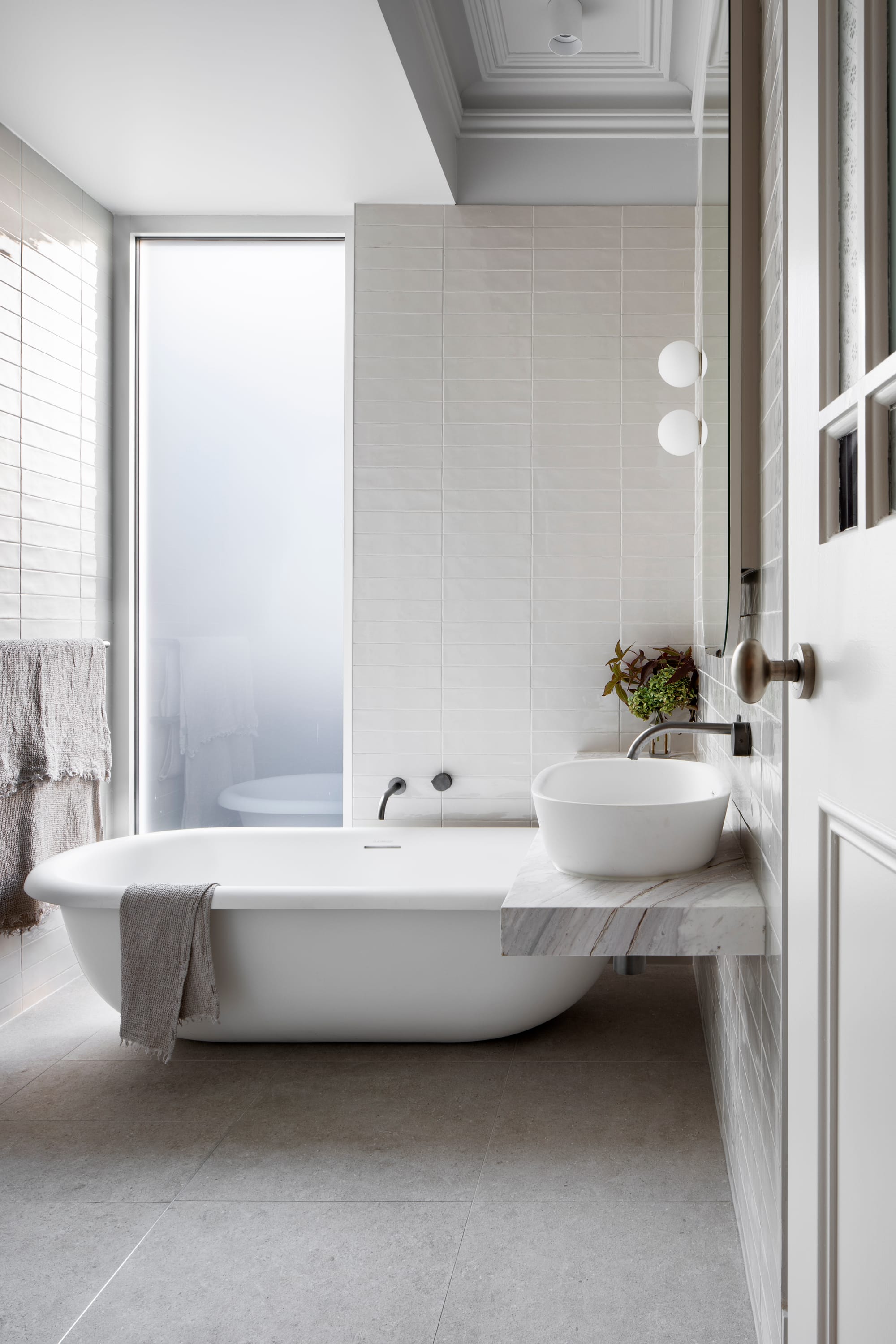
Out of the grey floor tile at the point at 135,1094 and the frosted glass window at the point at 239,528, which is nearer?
the grey floor tile at the point at 135,1094

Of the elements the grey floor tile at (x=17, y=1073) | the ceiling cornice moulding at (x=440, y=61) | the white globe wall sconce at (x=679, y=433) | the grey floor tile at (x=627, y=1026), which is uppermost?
the ceiling cornice moulding at (x=440, y=61)

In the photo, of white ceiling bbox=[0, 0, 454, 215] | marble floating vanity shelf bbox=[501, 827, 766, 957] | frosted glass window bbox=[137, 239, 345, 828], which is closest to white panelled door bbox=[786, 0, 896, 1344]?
marble floating vanity shelf bbox=[501, 827, 766, 957]

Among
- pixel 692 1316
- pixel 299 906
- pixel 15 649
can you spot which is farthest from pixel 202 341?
pixel 692 1316

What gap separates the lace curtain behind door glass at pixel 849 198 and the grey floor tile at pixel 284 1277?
158 centimetres

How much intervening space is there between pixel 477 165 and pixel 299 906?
2565mm

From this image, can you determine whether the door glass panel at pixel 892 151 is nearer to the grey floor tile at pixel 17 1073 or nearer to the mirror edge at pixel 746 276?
the mirror edge at pixel 746 276

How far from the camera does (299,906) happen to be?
2406 mm

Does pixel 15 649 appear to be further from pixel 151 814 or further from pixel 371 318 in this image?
pixel 371 318

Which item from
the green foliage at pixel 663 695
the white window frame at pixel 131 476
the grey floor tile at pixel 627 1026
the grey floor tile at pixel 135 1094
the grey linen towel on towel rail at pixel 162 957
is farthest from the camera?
the white window frame at pixel 131 476

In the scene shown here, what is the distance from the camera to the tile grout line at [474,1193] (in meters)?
1.62

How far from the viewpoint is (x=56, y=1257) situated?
70.2 inches

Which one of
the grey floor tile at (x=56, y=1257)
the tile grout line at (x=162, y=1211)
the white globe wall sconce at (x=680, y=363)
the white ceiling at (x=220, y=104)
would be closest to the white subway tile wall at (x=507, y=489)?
the white ceiling at (x=220, y=104)

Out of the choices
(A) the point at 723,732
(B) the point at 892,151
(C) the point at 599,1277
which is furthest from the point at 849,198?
(C) the point at 599,1277

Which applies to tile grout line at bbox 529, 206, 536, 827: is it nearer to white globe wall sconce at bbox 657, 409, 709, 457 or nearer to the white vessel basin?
white globe wall sconce at bbox 657, 409, 709, 457
